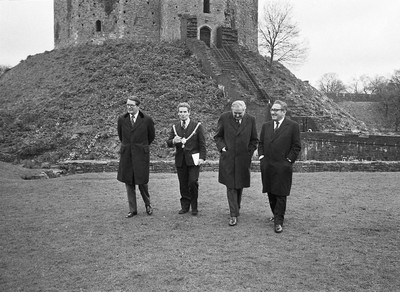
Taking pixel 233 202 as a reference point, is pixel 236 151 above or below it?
above

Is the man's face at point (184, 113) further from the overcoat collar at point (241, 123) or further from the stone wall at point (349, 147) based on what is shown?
the stone wall at point (349, 147)

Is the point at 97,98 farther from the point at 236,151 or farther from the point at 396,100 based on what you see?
the point at 396,100

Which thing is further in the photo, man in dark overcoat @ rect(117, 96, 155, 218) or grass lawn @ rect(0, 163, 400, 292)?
man in dark overcoat @ rect(117, 96, 155, 218)

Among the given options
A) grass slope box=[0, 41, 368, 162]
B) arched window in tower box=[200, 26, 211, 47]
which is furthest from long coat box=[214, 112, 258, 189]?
arched window in tower box=[200, 26, 211, 47]

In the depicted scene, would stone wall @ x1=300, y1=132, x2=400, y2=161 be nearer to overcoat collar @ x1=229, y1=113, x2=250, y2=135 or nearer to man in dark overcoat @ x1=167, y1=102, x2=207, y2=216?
overcoat collar @ x1=229, y1=113, x2=250, y2=135

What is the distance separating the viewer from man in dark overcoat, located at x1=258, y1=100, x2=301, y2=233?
20.1 ft

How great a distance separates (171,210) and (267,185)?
76.9 inches

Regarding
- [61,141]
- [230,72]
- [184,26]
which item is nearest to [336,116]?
[230,72]

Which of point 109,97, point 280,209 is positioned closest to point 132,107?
point 280,209

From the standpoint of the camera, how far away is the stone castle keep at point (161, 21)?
25750 millimetres

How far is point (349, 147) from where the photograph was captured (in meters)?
17.1

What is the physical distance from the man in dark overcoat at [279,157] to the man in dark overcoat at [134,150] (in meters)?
1.95

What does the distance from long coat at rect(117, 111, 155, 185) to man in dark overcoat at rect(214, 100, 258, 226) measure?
1.26m

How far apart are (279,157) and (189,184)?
5.26ft
